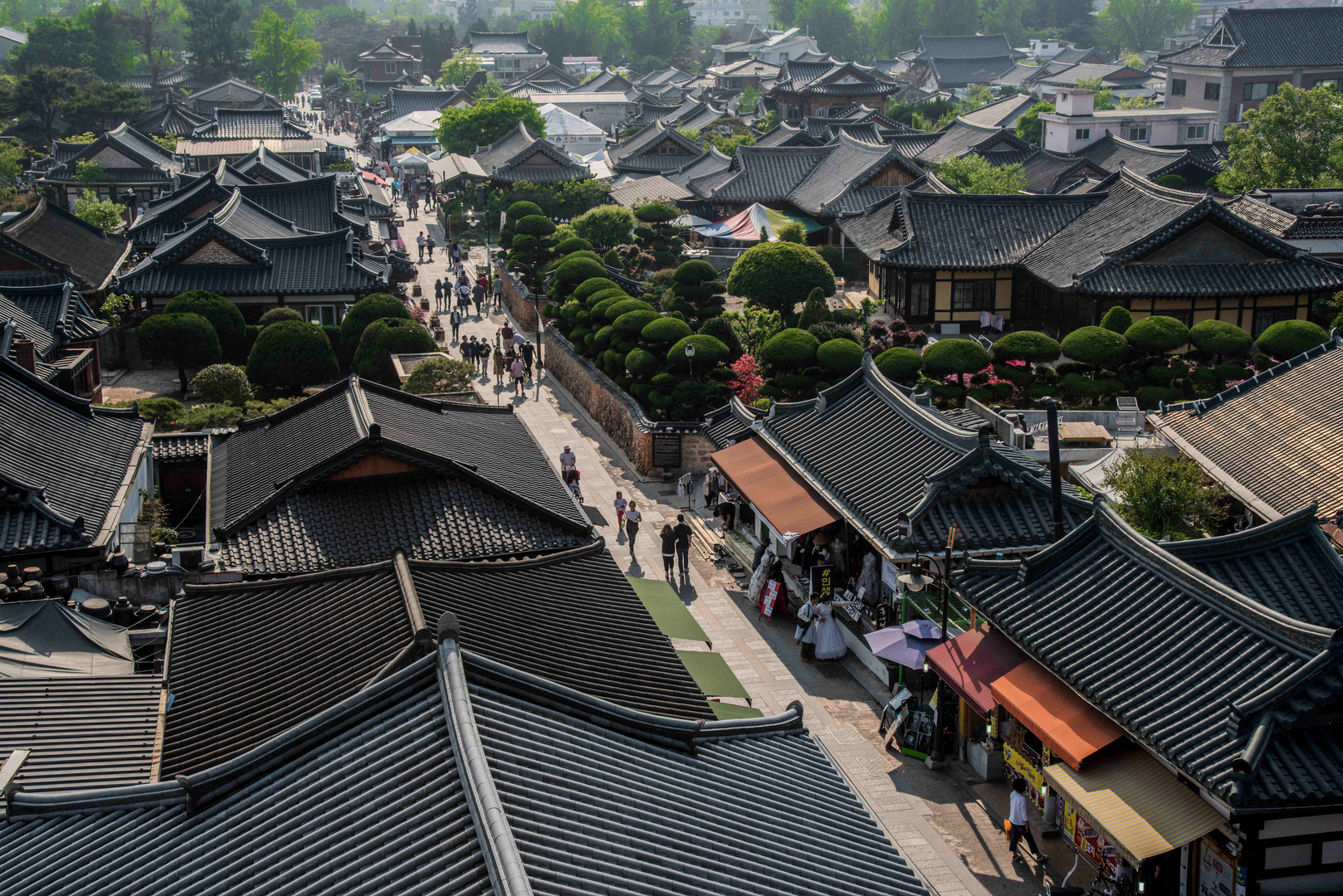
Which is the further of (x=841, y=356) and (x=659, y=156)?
(x=659, y=156)

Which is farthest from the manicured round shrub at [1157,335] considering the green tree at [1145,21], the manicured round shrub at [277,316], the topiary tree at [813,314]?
the green tree at [1145,21]

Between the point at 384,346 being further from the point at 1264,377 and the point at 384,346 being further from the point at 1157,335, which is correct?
the point at 1264,377

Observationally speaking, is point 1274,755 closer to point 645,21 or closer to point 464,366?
point 464,366

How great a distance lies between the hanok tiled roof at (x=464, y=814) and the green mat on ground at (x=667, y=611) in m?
9.31

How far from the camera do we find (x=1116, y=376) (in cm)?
4041

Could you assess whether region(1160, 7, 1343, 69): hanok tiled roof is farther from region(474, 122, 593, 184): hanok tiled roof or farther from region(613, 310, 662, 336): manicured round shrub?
region(613, 310, 662, 336): manicured round shrub

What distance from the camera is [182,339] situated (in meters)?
45.5

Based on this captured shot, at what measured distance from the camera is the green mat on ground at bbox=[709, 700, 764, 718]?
21.4 metres

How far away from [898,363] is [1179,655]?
21.0 m

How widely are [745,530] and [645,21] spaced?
155 metres

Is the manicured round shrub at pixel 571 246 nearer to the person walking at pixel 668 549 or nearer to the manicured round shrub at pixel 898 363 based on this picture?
the manicured round shrub at pixel 898 363

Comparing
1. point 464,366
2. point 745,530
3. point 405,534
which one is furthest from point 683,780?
point 464,366

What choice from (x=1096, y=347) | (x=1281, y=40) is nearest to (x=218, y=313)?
(x=1096, y=347)

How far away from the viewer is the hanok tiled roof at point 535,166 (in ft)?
261
